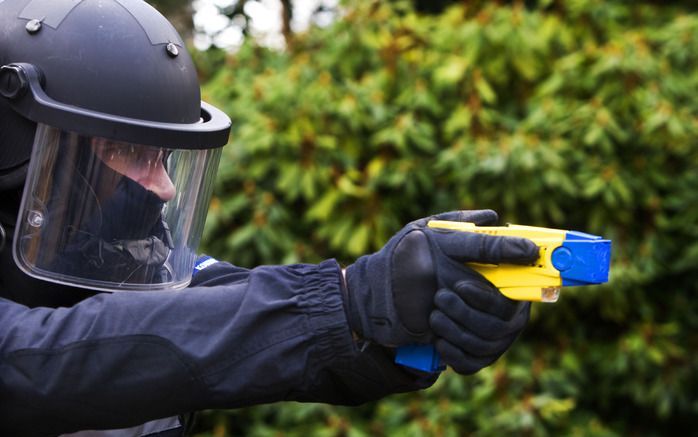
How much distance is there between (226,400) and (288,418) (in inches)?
96.7

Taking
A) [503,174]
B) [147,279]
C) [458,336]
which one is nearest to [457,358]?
[458,336]

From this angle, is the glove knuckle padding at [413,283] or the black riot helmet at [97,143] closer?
the glove knuckle padding at [413,283]

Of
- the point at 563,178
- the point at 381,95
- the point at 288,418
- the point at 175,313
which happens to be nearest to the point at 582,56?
the point at 563,178

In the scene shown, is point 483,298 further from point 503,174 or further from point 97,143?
point 503,174

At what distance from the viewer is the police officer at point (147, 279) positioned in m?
1.38

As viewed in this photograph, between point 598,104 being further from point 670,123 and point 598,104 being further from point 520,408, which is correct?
point 520,408

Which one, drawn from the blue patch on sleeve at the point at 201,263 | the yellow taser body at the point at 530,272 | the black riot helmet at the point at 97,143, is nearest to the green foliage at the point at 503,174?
the blue patch on sleeve at the point at 201,263

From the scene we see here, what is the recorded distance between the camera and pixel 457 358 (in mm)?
1392

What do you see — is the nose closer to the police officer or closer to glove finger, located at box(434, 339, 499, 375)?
the police officer

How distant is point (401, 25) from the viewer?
4.09 m

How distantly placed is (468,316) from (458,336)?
33mm

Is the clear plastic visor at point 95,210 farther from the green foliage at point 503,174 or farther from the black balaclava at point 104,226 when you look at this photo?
the green foliage at point 503,174

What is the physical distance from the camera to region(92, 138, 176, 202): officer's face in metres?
1.59

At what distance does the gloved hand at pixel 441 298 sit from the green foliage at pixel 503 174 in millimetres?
2257
